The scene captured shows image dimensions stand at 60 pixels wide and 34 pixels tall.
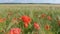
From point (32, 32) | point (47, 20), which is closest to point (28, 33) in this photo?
point (32, 32)

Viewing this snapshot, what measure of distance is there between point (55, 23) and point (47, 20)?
30 mm

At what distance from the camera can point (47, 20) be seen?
59 cm

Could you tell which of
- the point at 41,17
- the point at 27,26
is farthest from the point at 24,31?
the point at 41,17

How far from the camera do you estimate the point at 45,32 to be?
0.50 m

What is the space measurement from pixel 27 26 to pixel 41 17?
121 millimetres

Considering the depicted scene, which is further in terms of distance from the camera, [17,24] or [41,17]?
[41,17]

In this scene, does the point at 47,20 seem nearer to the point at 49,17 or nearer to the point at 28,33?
the point at 49,17

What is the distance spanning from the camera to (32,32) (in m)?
0.47

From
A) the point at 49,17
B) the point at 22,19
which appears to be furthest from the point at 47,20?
the point at 22,19

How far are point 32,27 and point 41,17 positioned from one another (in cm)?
10

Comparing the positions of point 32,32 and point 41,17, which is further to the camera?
point 41,17

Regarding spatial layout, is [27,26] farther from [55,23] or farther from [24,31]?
[55,23]

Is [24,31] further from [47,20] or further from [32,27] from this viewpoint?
[47,20]

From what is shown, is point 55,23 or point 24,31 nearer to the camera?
point 24,31
